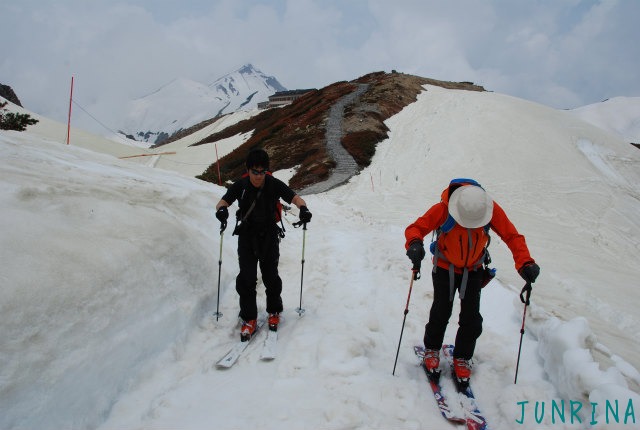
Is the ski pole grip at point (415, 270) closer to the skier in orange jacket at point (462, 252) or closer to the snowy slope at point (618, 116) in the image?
the skier in orange jacket at point (462, 252)

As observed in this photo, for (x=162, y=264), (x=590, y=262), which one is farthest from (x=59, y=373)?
(x=590, y=262)

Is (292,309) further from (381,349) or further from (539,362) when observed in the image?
(539,362)

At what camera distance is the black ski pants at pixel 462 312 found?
13.4ft

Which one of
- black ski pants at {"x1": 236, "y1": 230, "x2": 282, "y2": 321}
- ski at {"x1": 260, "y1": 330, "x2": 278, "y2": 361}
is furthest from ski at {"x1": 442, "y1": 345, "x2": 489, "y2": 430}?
black ski pants at {"x1": 236, "y1": 230, "x2": 282, "y2": 321}

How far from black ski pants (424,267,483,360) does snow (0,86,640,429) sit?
490 mm

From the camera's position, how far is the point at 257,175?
4.82 m

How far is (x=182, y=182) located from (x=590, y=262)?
42.5ft

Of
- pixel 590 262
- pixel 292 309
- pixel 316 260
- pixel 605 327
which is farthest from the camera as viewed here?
pixel 590 262

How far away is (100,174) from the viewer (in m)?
7.38

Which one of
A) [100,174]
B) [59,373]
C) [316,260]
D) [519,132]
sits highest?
[519,132]

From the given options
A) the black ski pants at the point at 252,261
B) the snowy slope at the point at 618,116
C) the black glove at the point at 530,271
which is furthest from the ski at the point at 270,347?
the snowy slope at the point at 618,116

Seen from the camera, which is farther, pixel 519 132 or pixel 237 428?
pixel 519 132

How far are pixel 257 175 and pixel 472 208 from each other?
104 inches

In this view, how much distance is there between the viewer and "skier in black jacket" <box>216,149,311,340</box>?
491cm
